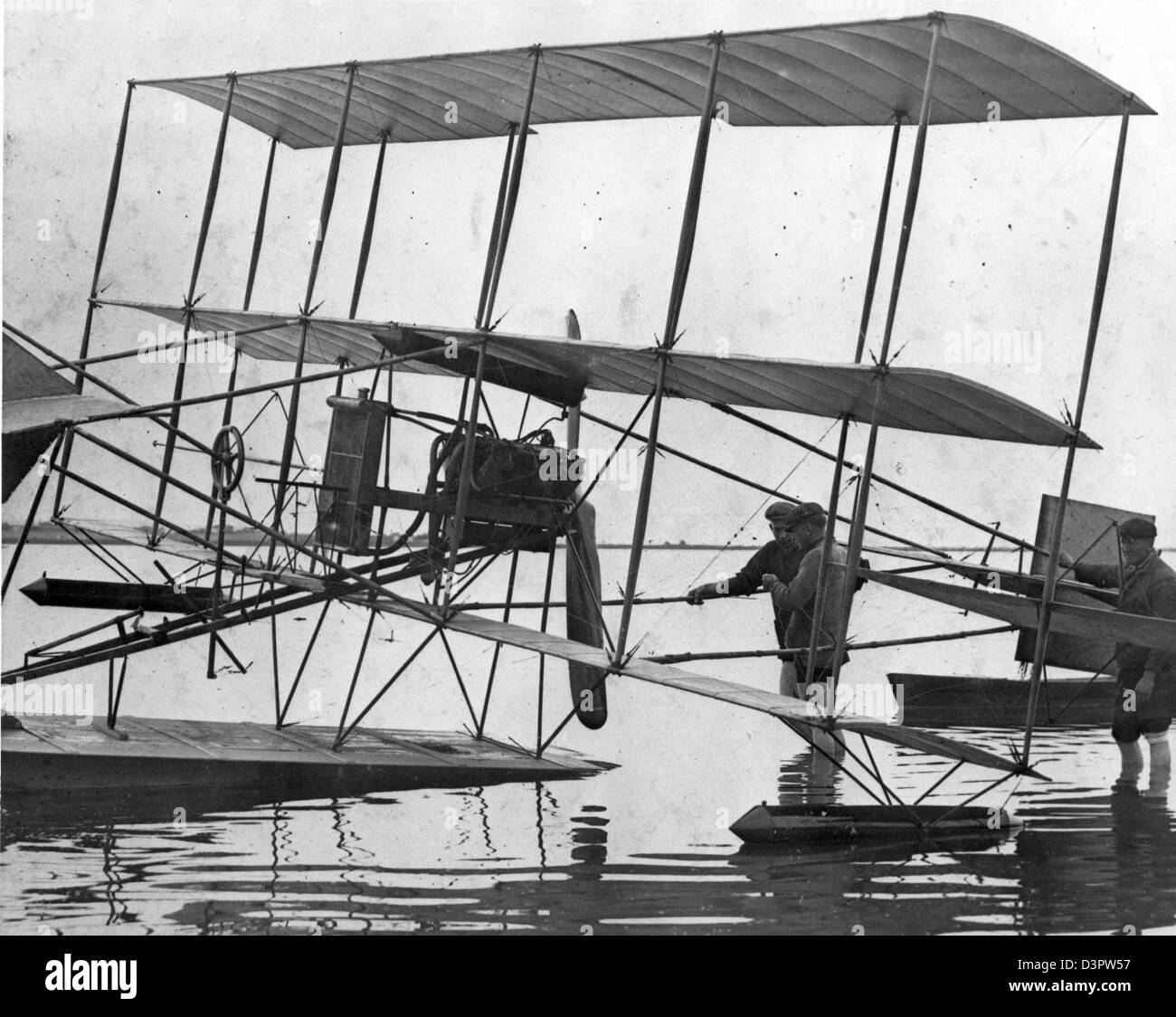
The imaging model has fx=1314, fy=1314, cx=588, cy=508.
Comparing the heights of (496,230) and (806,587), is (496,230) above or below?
above

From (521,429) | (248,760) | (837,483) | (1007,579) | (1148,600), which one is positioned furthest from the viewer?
(1007,579)

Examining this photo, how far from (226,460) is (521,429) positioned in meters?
2.47

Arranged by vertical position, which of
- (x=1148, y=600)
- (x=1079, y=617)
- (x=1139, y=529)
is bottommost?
(x=1079, y=617)

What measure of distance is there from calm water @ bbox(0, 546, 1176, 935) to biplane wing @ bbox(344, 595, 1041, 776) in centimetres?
71

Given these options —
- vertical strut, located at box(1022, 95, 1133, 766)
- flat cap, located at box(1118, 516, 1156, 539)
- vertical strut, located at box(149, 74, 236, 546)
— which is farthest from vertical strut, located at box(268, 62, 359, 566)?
flat cap, located at box(1118, 516, 1156, 539)

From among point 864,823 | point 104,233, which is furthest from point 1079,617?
point 104,233

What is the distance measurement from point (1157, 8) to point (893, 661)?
798 inches

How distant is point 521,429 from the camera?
1120 centimetres

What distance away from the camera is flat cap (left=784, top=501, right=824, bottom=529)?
11914 mm

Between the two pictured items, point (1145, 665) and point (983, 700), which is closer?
point (1145, 665)

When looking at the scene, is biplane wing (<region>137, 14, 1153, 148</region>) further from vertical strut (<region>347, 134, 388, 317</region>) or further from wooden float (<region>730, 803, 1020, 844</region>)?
wooden float (<region>730, 803, 1020, 844</region>)

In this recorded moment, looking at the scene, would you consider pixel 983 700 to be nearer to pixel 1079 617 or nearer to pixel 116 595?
pixel 1079 617
